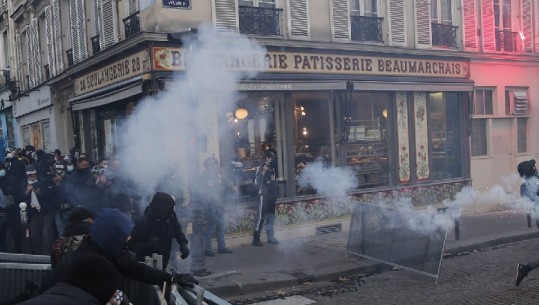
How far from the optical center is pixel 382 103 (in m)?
12.7

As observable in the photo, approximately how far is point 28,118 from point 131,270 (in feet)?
55.4

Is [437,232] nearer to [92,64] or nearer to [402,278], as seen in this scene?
[402,278]

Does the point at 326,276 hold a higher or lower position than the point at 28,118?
lower

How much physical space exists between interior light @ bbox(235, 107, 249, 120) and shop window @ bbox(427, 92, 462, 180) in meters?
5.03

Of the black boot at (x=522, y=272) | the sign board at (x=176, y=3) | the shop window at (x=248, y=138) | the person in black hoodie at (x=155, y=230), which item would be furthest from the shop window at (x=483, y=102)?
the person in black hoodie at (x=155, y=230)

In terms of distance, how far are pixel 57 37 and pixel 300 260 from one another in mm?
10177

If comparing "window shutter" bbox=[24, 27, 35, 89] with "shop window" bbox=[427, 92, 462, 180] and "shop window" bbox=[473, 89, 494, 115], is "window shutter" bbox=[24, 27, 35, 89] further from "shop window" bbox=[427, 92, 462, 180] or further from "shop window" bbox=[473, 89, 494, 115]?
"shop window" bbox=[473, 89, 494, 115]

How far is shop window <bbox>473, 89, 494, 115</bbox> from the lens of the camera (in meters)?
14.5

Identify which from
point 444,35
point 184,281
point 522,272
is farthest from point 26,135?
point 184,281

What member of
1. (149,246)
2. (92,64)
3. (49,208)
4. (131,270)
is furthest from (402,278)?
(92,64)

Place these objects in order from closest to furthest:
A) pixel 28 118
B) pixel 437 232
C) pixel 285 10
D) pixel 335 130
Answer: pixel 437 232
pixel 285 10
pixel 335 130
pixel 28 118

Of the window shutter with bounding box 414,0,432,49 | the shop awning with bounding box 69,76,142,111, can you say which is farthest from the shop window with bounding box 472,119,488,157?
the shop awning with bounding box 69,76,142,111

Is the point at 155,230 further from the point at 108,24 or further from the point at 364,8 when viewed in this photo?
the point at 364,8

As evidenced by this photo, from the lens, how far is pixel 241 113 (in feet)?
35.5
